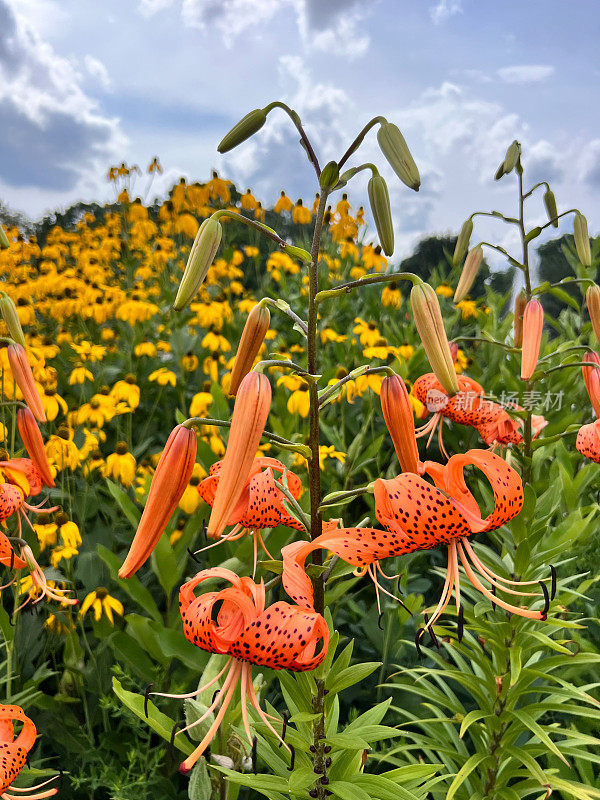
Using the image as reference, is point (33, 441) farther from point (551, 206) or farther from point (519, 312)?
point (551, 206)

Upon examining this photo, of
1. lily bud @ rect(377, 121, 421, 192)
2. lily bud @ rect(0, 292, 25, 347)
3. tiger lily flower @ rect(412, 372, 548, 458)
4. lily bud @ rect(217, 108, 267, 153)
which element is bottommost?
tiger lily flower @ rect(412, 372, 548, 458)

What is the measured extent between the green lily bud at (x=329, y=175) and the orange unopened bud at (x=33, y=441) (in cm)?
78

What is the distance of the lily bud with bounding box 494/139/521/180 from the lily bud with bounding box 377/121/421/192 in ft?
3.43

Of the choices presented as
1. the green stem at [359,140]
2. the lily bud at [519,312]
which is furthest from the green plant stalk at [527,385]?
the green stem at [359,140]

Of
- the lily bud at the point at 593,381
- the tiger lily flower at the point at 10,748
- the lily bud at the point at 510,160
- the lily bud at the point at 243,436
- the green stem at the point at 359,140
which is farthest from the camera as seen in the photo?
the lily bud at the point at 510,160

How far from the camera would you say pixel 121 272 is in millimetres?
6520

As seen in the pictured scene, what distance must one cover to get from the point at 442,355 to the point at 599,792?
1061 millimetres

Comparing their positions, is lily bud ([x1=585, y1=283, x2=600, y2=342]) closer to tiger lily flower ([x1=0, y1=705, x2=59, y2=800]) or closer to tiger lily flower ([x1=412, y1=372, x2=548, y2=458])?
tiger lily flower ([x1=412, y1=372, x2=548, y2=458])

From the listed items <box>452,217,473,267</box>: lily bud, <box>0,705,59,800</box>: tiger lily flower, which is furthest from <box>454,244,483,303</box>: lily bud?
<box>0,705,59,800</box>: tiger lily flower

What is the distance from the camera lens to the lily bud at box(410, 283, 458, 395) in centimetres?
80

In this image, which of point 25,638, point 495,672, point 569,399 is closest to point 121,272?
point 569,399

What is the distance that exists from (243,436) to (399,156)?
1.33ft

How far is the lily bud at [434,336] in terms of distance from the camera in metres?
0.80

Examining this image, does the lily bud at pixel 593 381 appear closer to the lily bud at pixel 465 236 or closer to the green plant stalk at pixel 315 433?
the lily bud at pixel 465 236
